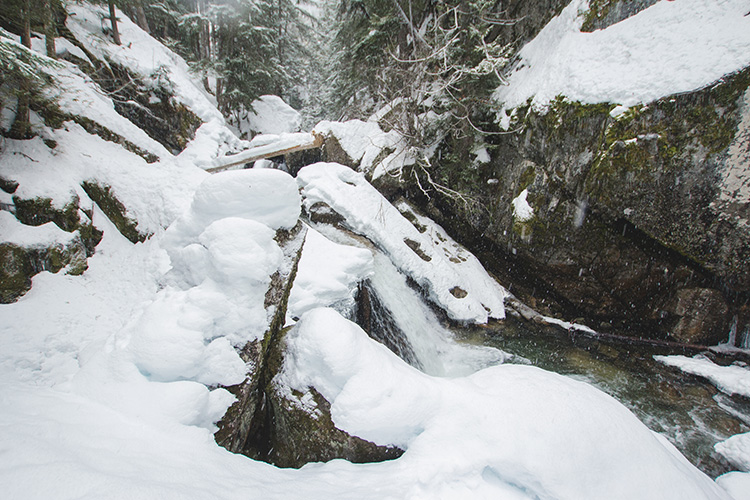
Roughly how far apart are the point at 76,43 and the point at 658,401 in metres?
15.9

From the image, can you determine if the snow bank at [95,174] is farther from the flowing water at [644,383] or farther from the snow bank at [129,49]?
the flowing water at [644,383]

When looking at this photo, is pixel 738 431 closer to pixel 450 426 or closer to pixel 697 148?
pixel 697 148

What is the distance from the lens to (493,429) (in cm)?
231

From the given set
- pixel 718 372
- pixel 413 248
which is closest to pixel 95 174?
pixel 413 248

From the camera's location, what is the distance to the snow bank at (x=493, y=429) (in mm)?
2068

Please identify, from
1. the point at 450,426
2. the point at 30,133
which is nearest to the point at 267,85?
the point at 30,133

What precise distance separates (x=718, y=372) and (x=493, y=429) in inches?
263

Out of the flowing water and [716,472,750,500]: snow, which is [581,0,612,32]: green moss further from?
[716,472,750,500]: snow

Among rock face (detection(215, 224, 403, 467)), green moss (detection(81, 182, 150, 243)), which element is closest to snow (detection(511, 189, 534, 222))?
rock face (detection(215, 224, 403, 467))

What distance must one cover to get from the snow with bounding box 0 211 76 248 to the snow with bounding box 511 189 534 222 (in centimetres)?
899

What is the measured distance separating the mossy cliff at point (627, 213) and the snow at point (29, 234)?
27.8 ft

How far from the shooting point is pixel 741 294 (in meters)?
5.58

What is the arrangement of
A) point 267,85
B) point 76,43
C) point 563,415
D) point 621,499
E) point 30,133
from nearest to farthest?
point 621,499, point 563,415, point 30,133, point 76,43, point 267,85

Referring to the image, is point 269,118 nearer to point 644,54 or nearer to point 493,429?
point 644,54
